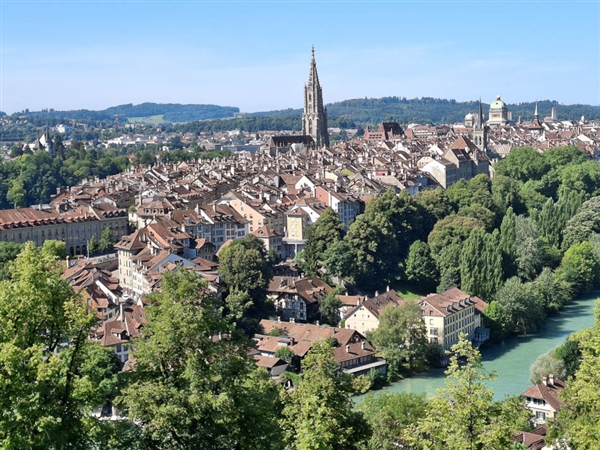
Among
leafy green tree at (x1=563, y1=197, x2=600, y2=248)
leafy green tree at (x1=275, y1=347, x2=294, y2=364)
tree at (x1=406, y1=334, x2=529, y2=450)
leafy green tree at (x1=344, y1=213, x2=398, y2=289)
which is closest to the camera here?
tree at (x1=406, y1=334, x2=529, y2=450)

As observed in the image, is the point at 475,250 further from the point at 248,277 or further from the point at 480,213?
the point at 248,277

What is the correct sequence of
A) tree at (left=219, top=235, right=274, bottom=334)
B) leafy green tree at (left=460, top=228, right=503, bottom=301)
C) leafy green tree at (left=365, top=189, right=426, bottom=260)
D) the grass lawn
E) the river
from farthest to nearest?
leafy green tree at (left=365, top=189, right=426, bottom=260)
the grass lawn
leafy green tree at (left=460, top=228, right=503, bottom=301)
tree at (left=219, top=235, right=274, bottom=334)
the river

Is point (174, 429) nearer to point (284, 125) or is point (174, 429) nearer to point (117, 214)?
point (117, 214)

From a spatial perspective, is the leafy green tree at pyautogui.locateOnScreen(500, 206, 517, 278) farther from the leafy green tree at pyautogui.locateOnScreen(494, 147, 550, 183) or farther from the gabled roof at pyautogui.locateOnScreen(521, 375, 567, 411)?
the leafy green tree at pyautogui.locateOnScreen(494, 147, 550, 183)

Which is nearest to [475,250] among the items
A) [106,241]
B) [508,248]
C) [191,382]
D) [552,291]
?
[508,248]

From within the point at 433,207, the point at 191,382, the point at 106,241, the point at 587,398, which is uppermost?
the point at 191,382

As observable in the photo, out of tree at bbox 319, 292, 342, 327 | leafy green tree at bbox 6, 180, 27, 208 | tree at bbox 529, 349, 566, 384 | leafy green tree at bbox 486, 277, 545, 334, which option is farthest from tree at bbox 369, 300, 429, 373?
leafy green tree at bbox 6, 180, 27, 208
